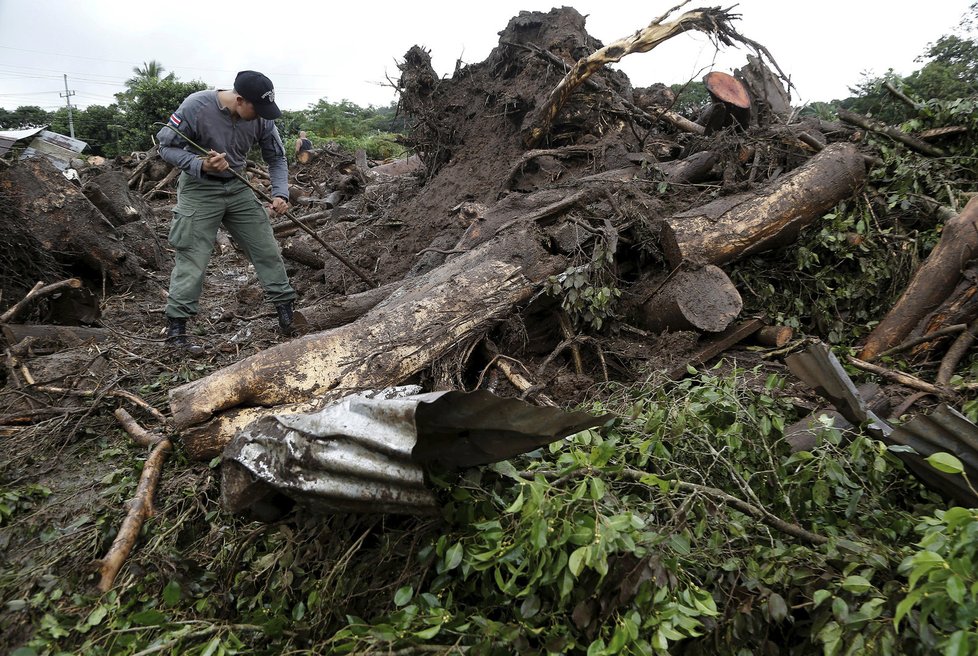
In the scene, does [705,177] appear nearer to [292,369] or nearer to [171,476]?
[292,369]

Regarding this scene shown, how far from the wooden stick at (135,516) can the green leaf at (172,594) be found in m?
0.35

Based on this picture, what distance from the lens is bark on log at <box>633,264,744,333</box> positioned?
3.41 metres

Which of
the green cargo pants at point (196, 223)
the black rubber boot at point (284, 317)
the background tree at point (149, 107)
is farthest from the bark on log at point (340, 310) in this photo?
the background tree at point (149, 107)

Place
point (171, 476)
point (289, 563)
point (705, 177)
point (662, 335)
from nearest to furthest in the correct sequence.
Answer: point (289, 563)
point (171, 476)
point (662, 335)
point (705, 177)

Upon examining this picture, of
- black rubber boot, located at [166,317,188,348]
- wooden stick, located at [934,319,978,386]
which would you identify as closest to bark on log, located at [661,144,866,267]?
wooden stick, located at [934,319,978,386]

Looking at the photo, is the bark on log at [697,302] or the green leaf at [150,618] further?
the bark on log at [697,302]

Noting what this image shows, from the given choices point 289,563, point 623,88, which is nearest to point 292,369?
point 289,563

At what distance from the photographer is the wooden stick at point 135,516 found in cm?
205

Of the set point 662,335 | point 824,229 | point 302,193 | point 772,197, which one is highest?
point 302,193

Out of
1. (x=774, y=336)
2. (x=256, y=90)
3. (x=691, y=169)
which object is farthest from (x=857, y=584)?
(x=256, y=90)

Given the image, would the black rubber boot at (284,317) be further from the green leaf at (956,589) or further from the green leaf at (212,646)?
the green leaf at (956,589)

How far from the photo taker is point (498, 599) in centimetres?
162

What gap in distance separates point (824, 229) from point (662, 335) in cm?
142

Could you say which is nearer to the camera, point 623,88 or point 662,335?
point 662,335
